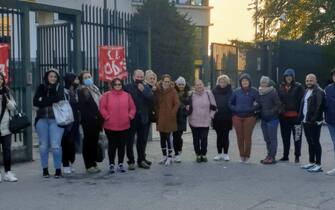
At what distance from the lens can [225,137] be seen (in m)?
11.4

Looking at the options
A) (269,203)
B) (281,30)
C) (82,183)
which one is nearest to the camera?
(269,203)

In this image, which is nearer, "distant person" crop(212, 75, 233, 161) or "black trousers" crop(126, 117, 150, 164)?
"black trousers" crop(126, 117, 150, 164)

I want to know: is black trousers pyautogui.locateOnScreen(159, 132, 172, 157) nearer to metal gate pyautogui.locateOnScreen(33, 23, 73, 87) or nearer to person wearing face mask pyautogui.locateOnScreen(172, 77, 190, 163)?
person wearing face mask pyautogui.locateOnScreen(172, 77, 190, 163)

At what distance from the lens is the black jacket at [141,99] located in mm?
10227

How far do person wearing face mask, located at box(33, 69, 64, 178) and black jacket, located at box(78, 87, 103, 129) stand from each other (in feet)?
1.36

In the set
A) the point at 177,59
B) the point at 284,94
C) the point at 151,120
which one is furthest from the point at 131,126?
the point at 177,59

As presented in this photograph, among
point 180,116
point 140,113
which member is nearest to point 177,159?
point 180,116

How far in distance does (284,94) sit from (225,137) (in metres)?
1.41

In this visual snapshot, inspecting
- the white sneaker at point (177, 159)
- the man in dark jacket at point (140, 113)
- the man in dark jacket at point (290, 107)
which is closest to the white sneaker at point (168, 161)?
the white sneaker at point (177, 159)

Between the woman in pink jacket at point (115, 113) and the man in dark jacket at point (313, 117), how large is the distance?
300cm

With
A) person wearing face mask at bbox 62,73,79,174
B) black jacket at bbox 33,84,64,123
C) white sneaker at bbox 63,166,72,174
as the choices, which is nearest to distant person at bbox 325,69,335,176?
person wearing face mask at bbox 62,73,79,174

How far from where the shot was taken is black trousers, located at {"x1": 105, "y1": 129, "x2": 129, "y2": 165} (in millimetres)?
9898

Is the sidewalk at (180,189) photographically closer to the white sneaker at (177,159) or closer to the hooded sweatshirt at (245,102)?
the white sneaker at (177,159)

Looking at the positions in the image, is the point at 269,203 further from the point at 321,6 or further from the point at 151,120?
the point at 321,6
